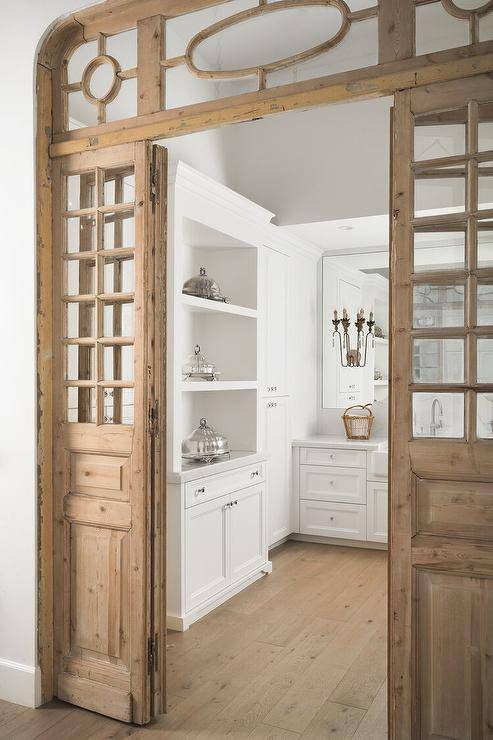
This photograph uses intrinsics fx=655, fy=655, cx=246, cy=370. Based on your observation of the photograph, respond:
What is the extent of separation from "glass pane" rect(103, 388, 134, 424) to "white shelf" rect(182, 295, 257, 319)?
1.12m

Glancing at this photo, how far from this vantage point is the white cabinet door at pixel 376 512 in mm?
5011

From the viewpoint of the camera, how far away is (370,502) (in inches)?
199

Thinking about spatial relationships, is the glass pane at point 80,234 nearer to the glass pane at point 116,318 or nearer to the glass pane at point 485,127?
the glass pane at point 116,318

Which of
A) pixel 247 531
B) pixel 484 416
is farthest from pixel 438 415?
pixel 247 531

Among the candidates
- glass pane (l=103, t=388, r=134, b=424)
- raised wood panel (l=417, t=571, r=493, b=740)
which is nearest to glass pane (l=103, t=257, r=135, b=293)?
glass pane (l=103, t=388, r=134, b=424)

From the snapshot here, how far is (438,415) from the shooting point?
214 centimetres

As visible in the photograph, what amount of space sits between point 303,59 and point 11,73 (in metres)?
1.31

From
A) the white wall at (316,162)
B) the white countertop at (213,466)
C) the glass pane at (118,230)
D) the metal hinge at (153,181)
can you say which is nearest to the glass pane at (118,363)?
the glass pane at (118,230)

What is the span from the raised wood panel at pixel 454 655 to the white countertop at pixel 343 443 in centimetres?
298

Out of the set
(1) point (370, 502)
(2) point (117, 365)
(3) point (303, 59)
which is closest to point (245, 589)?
(1) point (370, 502)

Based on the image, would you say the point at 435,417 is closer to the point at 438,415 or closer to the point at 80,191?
the point at 438,415

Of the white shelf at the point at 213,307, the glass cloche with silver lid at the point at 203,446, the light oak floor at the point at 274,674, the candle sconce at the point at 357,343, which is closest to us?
the light oak floor at the point at 274,674

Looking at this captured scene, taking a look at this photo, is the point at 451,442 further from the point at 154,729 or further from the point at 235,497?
the point at 235,497

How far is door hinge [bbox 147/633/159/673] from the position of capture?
2605mm
